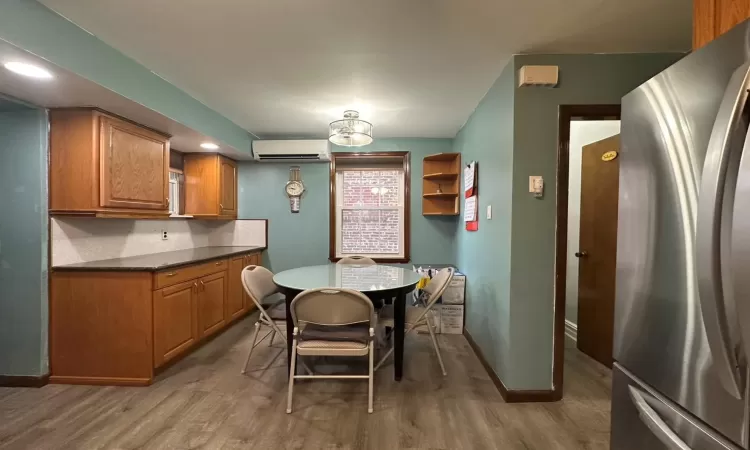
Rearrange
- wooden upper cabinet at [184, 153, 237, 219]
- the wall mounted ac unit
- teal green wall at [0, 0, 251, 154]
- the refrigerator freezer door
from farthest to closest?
1. the wall mounted ac unit
2. wooden upper cabinet at [184, 153, 237, 219]
3. teal green wall at [0, 0, 251, 154]
4. the refrigerator freezer door

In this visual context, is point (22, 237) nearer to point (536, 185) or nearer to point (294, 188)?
point (294, 188)


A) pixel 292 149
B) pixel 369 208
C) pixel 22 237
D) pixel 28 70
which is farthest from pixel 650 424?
pixel 292 149

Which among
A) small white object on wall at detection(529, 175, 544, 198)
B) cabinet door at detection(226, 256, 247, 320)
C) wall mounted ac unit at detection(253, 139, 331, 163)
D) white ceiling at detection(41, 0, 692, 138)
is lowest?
cabinet door at detection(226, 256, 247, 320)

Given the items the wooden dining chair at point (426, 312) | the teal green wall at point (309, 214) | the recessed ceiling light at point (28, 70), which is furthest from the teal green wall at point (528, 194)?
the recessed ceiling light at point (28, 70)

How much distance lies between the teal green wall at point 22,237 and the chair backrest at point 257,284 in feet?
4.62

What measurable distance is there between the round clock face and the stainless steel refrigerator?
12.8ft

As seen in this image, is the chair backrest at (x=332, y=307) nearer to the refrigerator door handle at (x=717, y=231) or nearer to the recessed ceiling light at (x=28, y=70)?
the refrigerator door handle at (x=717, y=231)

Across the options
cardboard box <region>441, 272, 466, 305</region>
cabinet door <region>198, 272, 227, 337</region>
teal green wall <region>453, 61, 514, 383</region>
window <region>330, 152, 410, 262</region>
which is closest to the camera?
teal green wall <region>453, 61, 514, 383</region>

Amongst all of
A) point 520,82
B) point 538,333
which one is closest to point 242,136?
point 520,82

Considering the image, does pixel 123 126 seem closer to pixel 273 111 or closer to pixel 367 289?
pixel 273 111

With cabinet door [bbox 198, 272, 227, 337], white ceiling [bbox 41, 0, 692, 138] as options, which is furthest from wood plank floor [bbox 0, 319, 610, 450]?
white ceiling [bbox 41, 0, 692, 138]

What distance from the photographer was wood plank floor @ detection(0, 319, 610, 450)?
1899 millimetres

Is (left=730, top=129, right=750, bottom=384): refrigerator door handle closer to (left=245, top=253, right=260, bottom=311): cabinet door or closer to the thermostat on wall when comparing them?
the thermostat on wall

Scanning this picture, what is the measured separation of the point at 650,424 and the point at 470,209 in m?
2.52
